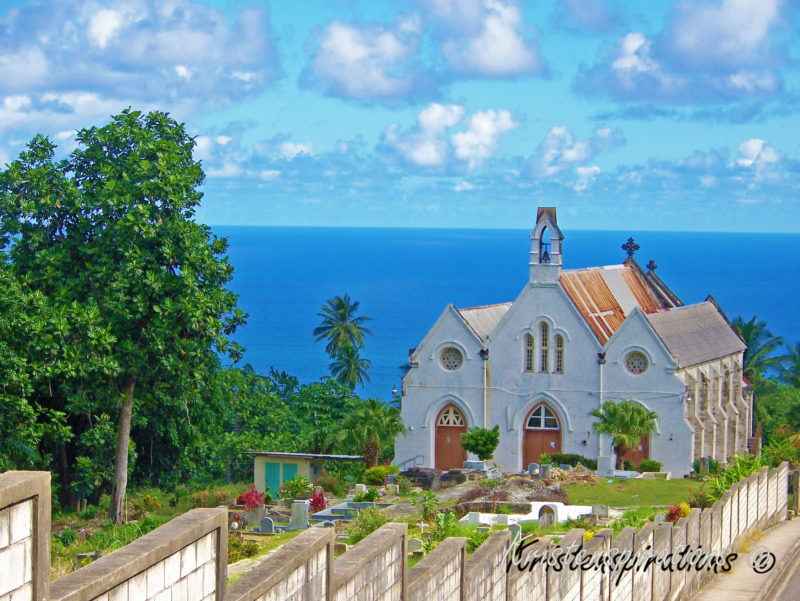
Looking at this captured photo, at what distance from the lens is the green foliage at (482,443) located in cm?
4947

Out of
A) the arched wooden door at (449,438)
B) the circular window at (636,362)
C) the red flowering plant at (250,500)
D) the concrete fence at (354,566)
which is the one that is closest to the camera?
the concrete fence at (354,566)

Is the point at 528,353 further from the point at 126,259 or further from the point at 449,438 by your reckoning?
the point at 126,259

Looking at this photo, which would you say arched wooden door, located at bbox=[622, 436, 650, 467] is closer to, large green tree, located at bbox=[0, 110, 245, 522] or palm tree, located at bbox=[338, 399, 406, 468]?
palm tree, located at bbox=[338, 399, 406, 468]

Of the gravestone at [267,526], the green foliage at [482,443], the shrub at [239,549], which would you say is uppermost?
the green foliage at [482,443]

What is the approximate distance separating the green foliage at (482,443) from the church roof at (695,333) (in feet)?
27.8

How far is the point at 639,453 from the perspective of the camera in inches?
1940

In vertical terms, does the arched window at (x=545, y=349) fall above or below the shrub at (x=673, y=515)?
above

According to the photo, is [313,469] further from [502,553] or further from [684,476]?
[502,553]

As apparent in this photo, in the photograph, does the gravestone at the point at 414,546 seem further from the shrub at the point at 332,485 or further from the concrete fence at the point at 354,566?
the shrub at the point at 332,485

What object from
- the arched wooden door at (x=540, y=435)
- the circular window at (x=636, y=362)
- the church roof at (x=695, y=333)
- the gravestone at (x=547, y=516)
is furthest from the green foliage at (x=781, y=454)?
the arched wooden door at (x=540, y=435)

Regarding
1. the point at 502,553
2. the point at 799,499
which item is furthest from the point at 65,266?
the point at 502,553

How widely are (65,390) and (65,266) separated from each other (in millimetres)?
4747

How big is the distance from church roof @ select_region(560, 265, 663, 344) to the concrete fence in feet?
89.3

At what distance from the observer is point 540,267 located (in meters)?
51.7
